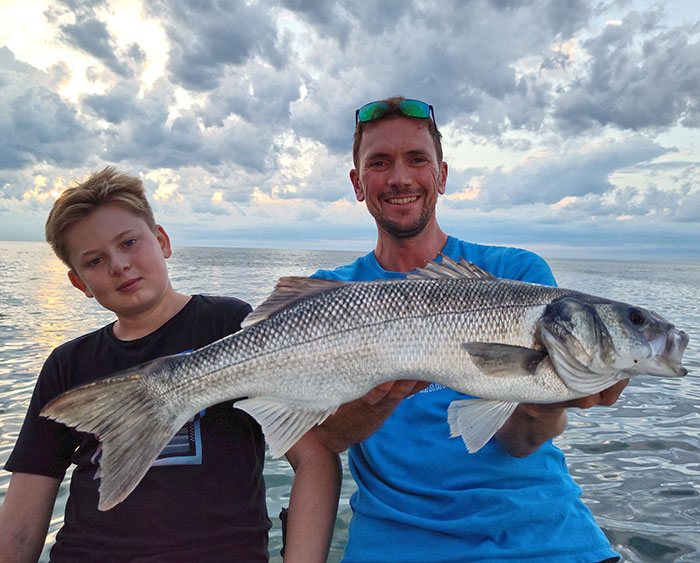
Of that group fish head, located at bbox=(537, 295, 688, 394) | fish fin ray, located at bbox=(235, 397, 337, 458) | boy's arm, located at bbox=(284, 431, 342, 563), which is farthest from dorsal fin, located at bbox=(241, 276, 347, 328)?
fish head, located at bbox=(537, 295, 688, 394)

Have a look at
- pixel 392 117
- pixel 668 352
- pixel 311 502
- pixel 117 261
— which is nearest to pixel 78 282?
pixel 117 261

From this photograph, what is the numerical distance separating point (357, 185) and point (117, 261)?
81.7 inches

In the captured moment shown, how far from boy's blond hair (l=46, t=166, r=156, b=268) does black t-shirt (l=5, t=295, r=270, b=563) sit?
27.0 inches

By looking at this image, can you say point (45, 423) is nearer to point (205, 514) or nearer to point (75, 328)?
point (205, 514)

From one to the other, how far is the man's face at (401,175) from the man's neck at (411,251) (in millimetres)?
57

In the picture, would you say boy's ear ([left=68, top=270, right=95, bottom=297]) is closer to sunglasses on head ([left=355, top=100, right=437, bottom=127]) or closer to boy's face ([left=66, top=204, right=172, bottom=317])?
boy's face ([left=66, top=204, right=172, bottom=317])

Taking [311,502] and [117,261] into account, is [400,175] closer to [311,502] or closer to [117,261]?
[117,261]

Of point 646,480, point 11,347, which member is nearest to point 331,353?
point 646,480

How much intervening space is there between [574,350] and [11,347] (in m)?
10.3

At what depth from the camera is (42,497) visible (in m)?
2.79

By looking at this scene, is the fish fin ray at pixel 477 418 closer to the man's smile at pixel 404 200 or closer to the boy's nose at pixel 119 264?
the man's smile at pixel 404 200

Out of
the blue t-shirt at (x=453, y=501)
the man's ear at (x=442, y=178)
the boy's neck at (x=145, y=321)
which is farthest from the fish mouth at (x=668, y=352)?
the boy's neck at (x=145, y=321)

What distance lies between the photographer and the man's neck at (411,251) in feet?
11.8

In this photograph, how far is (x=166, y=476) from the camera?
2562 millimetres
